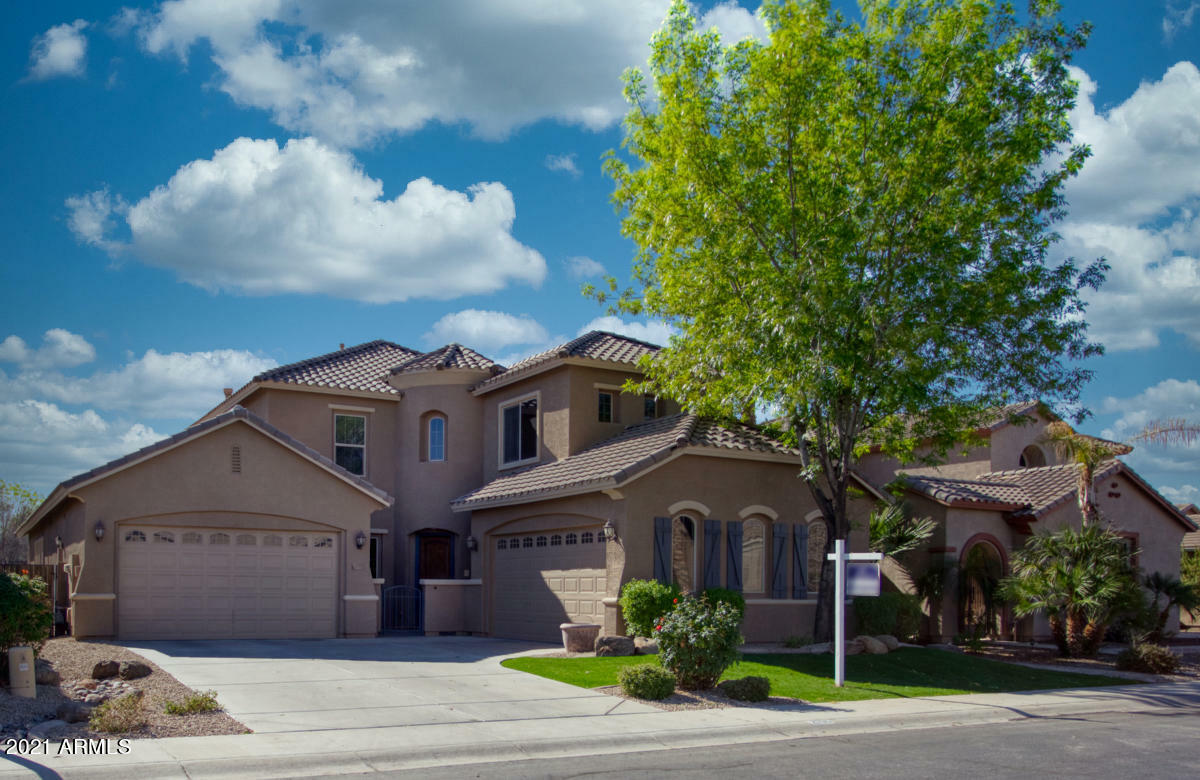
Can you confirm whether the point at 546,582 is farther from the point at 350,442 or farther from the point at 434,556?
the point at 350,442

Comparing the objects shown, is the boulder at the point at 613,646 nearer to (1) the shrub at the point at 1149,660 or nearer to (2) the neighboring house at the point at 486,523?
(2) the neighboring house at the point at 486,523

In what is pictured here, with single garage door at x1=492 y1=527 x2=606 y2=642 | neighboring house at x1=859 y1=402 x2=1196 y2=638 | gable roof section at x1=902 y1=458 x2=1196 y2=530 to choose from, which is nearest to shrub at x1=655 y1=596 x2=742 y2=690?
single garage door at x1=492 y1=527 x2=606 y2=642

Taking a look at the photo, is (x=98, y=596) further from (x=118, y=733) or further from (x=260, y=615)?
(x=118, y=733)

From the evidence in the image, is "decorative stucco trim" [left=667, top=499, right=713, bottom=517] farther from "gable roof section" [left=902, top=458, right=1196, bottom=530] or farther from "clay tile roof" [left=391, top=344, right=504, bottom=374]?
"clay tile roof" [left=391, top=344, right=504, bottom=374]

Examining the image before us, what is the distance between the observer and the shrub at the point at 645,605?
1825cm

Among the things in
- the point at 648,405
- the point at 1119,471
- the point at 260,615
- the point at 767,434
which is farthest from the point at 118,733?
the point at 1119,471

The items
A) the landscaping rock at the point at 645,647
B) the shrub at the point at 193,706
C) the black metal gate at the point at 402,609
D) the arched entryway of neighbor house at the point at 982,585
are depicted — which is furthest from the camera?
the black metal gate at the point at 402,609

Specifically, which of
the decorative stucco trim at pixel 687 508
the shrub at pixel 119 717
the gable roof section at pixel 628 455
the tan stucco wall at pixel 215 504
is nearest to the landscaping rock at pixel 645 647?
the decorative stucco trim at pixel 687 508

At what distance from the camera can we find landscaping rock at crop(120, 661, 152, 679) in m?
13.6

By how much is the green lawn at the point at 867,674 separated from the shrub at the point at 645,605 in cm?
73

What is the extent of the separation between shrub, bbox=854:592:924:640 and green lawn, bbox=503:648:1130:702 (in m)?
2.03

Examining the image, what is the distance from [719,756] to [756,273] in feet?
33.3

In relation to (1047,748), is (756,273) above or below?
above

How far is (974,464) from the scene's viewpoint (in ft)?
98.8
